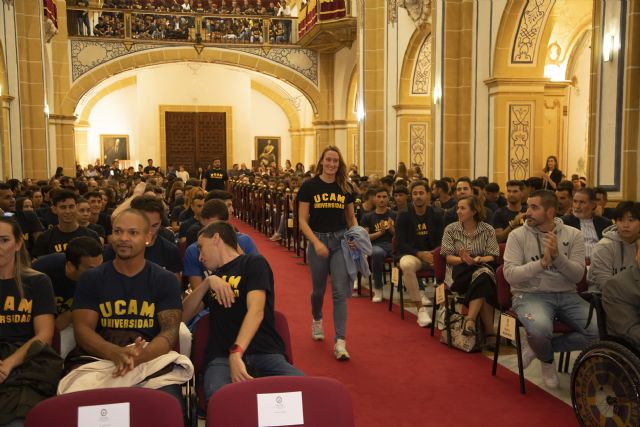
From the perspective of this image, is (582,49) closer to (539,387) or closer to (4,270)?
(539,387)

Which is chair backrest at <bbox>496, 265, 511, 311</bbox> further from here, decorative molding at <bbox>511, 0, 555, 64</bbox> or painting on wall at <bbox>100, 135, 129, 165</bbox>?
painting on wall at <bbox>100, 135, 129, 165</bbox>

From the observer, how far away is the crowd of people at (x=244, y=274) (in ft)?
11.0

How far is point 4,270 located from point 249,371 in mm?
1312

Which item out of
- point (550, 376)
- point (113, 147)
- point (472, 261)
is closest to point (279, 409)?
point (550, 376)

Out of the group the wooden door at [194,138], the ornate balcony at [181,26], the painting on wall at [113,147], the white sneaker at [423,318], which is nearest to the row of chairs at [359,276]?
the white sneaker at [423,318]

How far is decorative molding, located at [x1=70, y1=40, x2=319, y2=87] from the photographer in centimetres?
2230

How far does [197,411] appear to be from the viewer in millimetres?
3455

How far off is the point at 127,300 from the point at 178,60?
21169 millimetres

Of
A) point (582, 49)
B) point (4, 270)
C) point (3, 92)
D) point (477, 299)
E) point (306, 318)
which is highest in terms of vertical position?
point (582, 49)

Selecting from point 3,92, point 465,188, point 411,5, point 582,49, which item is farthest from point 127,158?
point 465,188

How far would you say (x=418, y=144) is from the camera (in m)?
16.7

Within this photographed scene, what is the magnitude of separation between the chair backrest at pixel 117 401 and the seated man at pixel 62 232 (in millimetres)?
3210

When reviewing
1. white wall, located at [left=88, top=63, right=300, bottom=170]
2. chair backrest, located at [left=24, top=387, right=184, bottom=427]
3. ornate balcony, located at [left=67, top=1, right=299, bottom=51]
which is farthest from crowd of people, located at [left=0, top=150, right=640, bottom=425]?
white wall, located at [left=88, top=63, right=300, bottom=170]

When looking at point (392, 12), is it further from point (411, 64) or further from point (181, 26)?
point (181, 26)
